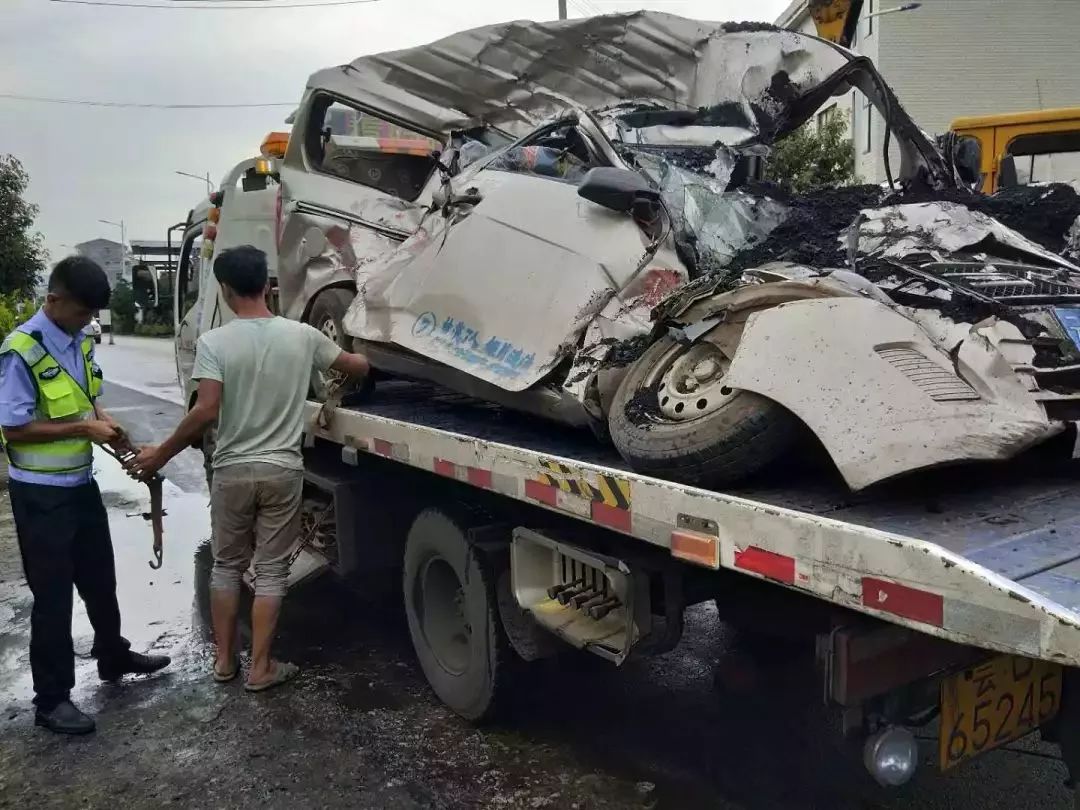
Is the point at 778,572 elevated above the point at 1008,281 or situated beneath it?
situated beneath

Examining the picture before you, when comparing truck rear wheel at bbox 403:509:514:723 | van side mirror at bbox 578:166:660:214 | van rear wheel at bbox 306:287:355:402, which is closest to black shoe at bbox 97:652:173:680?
truck rear wheel at bbox 403:509:514:723

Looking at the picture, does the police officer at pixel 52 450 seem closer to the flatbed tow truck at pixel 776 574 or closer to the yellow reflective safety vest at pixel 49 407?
the yellow reflective safety vest at pixel 49 407

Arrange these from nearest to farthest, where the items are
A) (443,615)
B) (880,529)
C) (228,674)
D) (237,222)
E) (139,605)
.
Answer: (880,529), (443,615), (228,674), (139,605), (237,222)

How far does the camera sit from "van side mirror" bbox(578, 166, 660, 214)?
145 inches

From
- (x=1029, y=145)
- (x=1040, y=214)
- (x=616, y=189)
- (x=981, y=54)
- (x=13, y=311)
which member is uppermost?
(x=981, y=54)

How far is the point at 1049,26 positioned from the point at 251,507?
25642 millimetres

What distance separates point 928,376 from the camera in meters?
2.55

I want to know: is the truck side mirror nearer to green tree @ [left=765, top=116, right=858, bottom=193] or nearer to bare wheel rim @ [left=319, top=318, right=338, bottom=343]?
bare wheel rim @ [left=319, top=318, right=338, bottom=343]

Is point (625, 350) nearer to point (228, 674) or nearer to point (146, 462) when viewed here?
point (146, 462)

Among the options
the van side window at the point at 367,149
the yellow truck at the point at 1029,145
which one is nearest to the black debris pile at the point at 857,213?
the van side window at the point at 367,149

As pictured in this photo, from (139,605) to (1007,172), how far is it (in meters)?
6.76

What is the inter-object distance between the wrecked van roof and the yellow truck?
2.99 metres

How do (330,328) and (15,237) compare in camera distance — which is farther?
(15,237)

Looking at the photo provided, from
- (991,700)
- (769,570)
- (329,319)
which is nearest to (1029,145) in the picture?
(329,319)
